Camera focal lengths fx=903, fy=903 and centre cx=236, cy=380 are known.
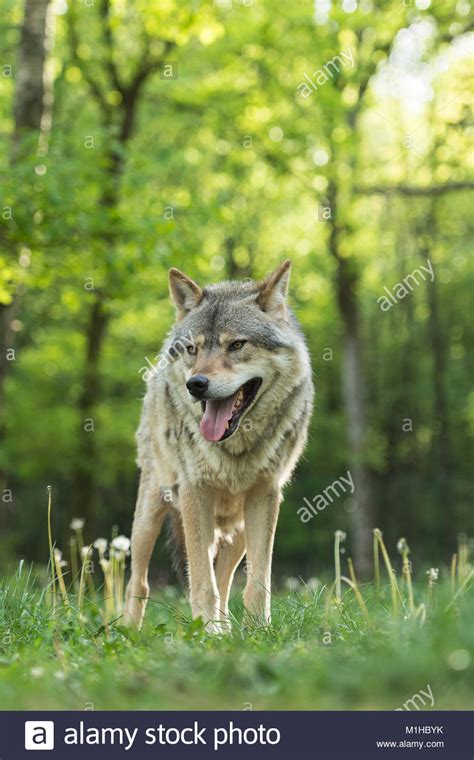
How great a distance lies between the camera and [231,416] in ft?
19.9

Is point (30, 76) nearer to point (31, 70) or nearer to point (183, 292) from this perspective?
point (31, 70)

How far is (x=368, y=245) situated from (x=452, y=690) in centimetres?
1992

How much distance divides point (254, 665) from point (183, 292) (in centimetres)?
334

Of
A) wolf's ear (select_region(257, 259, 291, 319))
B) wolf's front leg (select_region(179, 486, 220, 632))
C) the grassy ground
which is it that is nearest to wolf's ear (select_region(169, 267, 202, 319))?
wolf's ear (select_region(257, 259, 291, 319))

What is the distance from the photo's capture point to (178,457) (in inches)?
261

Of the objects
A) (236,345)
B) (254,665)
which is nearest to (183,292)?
(236,345)

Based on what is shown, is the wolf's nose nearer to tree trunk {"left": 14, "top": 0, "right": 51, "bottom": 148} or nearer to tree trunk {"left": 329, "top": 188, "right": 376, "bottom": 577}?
tree trunk {"left": 14, "top": 0, "right": 51, "bottom": 148}

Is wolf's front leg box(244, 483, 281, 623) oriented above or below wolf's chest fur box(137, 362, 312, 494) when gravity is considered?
below

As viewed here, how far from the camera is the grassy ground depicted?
3.83m

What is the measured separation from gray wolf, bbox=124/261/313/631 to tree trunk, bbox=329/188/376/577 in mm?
14176

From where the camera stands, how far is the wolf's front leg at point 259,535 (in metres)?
6.18

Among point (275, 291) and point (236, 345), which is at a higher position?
point (275, 291)

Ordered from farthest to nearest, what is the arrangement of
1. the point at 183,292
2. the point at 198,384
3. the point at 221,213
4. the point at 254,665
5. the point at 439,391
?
the point at 439,391, the point at 221,213, the point at 183,292, the point at 198,384, the point at 254,665

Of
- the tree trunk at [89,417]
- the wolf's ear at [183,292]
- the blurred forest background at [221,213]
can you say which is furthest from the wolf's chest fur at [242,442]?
the tree trunk at [89,417]
